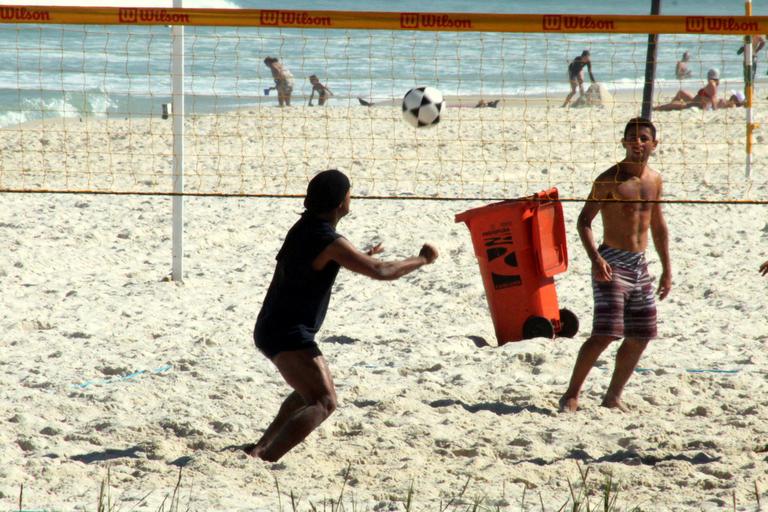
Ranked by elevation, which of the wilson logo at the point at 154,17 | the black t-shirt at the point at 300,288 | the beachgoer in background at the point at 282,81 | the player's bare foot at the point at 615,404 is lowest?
the player's bare foot at the point at 615,404

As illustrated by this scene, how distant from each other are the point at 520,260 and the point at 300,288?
7.08 ft

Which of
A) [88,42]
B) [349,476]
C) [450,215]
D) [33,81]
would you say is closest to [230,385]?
[349,476]

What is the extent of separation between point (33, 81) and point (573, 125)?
51.5ft

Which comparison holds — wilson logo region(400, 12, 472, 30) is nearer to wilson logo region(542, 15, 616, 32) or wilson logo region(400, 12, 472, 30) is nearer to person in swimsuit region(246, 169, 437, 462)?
wilson logo region(542, 15, 616, 32)

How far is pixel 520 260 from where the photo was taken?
593cm

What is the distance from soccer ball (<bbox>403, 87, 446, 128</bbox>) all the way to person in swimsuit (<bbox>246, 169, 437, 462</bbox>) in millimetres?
3646

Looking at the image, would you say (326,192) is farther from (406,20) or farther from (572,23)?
(572,23)

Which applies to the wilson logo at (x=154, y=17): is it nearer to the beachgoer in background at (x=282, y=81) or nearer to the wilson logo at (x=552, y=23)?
the wilson logo at (x=552, y=23)

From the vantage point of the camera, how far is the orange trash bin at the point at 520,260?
5871mm

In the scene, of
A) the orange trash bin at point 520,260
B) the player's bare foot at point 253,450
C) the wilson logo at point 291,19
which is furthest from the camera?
the orange trash bin at point 520,260

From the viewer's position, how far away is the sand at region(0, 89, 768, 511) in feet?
13.5

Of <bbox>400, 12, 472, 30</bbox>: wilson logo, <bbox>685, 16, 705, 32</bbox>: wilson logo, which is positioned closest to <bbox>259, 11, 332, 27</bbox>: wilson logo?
<bbox>400, 12, 472, 30</bbox>: wilson logo

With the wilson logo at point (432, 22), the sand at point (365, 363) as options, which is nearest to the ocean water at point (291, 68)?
the sand at point (365, 363)

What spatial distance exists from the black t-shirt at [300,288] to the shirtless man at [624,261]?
1472 millimetres
